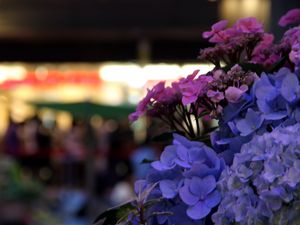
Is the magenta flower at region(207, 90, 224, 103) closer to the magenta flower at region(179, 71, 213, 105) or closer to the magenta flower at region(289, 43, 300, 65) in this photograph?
the magenta flower at region(179, 71, 213, 105)

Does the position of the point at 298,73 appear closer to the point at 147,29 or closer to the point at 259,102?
the point at 259,102

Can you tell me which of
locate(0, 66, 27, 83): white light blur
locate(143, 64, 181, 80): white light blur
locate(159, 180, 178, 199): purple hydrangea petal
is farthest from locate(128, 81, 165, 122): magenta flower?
locate(0, 66, 27, 83): white light blur

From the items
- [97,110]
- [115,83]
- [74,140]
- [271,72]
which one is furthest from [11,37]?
[271,72]

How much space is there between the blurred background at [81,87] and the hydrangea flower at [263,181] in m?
5.53

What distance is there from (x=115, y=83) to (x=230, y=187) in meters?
17.0

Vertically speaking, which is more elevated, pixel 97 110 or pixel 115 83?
pixel 97 110

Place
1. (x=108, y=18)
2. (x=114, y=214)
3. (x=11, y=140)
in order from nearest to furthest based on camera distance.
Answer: (x=114, y=214) → (x=11, y=140) → (x=108, y=18)

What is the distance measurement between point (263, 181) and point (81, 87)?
56.1 feet

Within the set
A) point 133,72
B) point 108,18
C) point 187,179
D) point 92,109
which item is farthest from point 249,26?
point 133,72

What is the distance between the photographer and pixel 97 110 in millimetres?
7777

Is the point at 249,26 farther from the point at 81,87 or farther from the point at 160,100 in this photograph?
the point at 81,87

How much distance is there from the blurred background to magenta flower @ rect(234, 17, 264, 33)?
518cm

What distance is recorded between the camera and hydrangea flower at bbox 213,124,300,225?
1118 millimetres

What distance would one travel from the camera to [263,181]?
115cm
